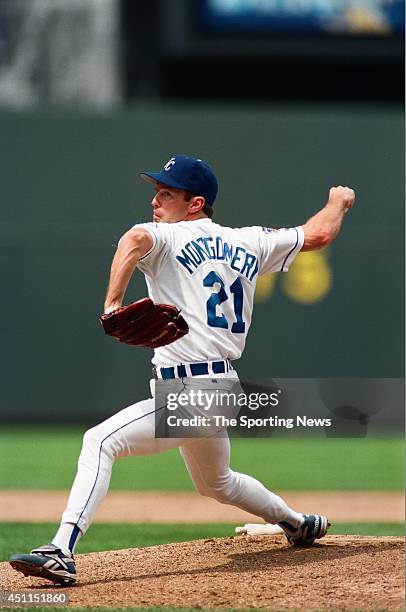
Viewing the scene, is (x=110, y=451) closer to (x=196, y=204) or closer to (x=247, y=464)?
(x=196, y=204)

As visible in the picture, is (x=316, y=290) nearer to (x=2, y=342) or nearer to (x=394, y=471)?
(x=394, y=471)

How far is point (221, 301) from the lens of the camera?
3660 mm

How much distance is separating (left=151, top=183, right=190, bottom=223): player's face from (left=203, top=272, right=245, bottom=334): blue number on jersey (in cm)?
26

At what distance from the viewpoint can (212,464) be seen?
3.79 meters

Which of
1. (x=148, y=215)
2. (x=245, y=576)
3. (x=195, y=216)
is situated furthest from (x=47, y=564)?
(x=148, y=215)

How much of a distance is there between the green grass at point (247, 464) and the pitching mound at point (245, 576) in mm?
3412

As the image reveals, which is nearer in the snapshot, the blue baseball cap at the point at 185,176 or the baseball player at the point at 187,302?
the baseball player at the point at 187,302

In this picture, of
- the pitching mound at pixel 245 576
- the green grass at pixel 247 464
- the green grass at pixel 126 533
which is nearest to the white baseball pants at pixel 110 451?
the pitching mound at pixel 245 576

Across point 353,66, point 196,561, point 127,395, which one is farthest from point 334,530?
point 353,66

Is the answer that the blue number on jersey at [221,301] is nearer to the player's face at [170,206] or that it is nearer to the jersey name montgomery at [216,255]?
the jersey name montgomery at [216,255]

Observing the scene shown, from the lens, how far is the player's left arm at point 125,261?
334 centimetres

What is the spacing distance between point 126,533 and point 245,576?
199 cm

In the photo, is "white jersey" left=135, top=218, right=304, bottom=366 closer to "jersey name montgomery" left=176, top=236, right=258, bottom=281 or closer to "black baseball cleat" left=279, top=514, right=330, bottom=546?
"jersey name montgomery" left=176, top=236, right=258, bottom=281

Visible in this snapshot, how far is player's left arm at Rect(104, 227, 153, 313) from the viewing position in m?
3.34
